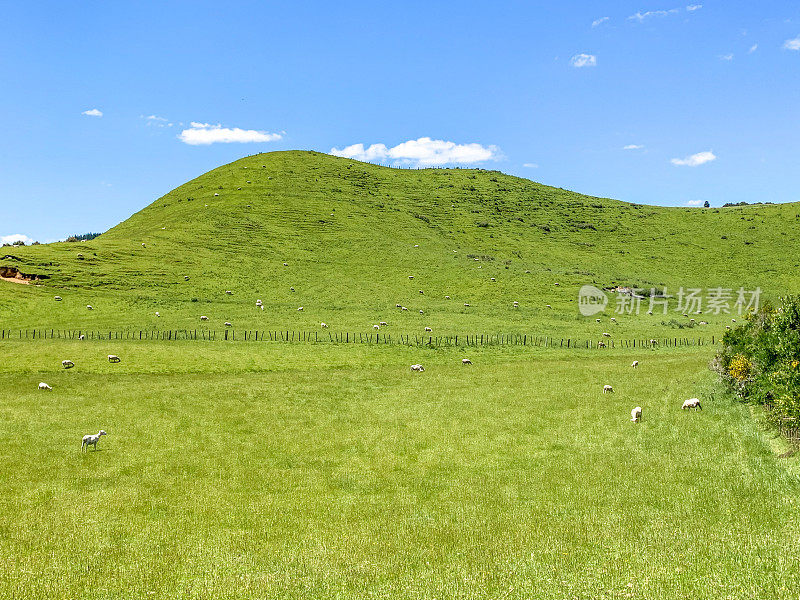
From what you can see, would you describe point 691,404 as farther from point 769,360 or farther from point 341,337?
point 341,337

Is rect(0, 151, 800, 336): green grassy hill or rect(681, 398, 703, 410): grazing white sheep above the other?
rect(0, 151, 800, 336): green grassy hill

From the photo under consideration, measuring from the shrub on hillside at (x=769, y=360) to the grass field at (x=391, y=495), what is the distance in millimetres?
1512

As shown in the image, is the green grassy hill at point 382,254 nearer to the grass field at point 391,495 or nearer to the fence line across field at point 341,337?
the fence line across field at point 341,337

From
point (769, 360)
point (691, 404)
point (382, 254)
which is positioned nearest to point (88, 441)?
point (691, 404)

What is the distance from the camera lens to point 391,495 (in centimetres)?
1933

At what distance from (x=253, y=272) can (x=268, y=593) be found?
81.0 meters

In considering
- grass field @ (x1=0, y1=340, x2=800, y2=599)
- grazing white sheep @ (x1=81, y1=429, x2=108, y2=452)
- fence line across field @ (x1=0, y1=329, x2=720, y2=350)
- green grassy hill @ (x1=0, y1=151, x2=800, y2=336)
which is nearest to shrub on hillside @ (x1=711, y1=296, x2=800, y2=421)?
grass field @ (x1=0, y1=340, x2=800, y2=599)

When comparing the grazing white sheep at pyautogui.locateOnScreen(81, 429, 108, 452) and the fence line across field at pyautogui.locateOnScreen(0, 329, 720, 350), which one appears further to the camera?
the fence line across field at pyautogui.locateOnScreen(0, 329, 720, 350)

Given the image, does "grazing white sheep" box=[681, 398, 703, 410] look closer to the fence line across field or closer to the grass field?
the grass field

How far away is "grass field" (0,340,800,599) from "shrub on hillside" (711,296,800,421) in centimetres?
151

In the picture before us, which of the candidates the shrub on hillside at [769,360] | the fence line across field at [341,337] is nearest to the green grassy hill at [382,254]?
the fence line across field at [341,337]

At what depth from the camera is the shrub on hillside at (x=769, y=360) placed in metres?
24.2

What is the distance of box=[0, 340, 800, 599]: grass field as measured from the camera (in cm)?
1351

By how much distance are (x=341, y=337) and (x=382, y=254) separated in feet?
145
